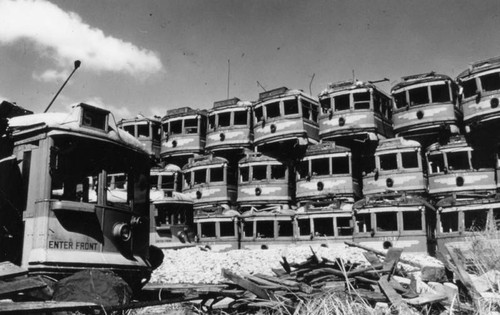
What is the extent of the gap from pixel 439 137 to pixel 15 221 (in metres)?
22.2

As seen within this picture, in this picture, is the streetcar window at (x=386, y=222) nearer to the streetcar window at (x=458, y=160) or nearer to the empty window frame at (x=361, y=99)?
the streetcar window at (x=458, y=160)

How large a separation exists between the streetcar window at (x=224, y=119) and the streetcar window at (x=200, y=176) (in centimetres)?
315

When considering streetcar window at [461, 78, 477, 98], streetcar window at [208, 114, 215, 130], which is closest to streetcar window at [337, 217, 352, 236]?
streetcar window at [461, 78, 477, 98]

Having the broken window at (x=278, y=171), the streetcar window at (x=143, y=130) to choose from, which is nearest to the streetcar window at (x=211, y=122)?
the streetcar window at (x=143, y=130)

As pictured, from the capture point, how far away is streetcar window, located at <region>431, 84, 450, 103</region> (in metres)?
23.4

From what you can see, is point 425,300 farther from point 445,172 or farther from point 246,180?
point 246,180

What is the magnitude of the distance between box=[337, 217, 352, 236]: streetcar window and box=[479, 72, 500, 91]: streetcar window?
8831 mm

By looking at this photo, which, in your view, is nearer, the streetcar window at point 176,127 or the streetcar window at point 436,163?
the streetcar window at point 436,163

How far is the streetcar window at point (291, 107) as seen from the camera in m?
25.7

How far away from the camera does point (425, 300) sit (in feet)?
19.1

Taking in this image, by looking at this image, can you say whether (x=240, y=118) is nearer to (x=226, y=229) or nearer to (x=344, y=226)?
(x=226, y=229)

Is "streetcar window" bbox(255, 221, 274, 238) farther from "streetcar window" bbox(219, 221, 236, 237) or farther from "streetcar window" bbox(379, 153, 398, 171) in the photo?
"streetcar window" bbox(379, 153, 398, 171)

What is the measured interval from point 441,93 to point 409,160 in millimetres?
4210

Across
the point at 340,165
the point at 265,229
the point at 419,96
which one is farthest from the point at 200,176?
the point at 419,96
